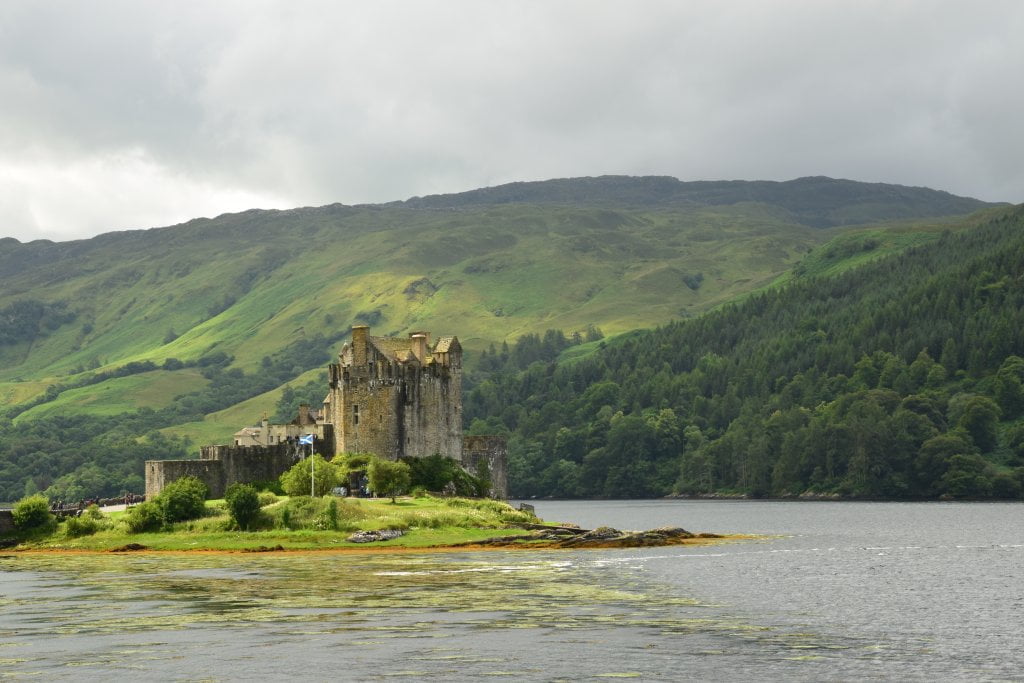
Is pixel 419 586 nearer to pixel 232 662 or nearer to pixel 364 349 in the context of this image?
pixel 232 662

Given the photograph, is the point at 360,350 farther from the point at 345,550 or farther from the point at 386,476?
the point at 345,550

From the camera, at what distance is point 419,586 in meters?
77.8

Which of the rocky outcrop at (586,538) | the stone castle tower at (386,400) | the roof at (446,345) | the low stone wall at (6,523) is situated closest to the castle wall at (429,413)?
the stone castle tower at (386,400)

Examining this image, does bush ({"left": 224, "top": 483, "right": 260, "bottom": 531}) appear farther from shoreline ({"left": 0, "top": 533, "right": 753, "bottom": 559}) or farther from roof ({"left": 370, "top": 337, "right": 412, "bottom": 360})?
roof ({"left": 370, "top": 337, "right": 412, "bottom": 360})

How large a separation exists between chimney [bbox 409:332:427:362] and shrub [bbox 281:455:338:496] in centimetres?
1521

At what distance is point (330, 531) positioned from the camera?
107250 mm

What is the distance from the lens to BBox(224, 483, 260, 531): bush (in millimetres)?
107438

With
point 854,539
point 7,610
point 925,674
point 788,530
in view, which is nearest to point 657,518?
point 788,530

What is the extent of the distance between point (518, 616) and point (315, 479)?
174 ft

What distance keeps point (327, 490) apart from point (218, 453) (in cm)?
1397

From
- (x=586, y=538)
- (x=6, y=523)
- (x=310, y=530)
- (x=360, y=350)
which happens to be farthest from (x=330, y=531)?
(x=6, y=523)

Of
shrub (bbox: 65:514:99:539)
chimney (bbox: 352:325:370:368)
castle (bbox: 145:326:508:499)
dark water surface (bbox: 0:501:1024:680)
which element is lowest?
dark water surface (bbox: 0:501:1024:680)

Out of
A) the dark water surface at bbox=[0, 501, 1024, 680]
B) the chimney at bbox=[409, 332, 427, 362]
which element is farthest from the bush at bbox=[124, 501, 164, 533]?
the chimney at bbox=[409, 332, 427, 362]

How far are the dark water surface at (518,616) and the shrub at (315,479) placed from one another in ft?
45.3
